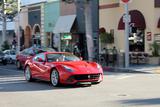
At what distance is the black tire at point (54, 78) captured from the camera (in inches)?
684

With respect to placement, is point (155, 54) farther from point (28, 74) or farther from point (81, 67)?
point (81, 67)

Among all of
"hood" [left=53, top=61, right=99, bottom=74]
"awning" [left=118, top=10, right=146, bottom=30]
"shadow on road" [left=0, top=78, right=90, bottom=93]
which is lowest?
"shadow on road" [left=0, top=78, right=90, bottom=93]

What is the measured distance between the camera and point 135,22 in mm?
34469

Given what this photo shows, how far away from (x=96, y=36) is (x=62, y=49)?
6001 millimetres

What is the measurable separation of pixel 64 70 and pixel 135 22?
18.2m

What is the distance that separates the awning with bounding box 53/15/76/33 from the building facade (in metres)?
4.95

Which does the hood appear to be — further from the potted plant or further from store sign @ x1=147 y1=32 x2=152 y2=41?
store sign @ x1=147 y1=32 x2=152 y2=41

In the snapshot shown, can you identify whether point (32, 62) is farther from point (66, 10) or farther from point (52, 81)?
point (66, 10)

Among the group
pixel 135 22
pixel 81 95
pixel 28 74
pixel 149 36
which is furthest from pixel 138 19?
pixel 81 95

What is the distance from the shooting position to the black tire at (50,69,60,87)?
17383 mm

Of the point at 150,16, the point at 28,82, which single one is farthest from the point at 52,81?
the point at 150,16

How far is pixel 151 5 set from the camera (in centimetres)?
3328

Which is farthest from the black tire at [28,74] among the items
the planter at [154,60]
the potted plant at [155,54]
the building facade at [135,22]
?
the building facade at [135,22]

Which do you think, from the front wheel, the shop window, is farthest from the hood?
the shop window
